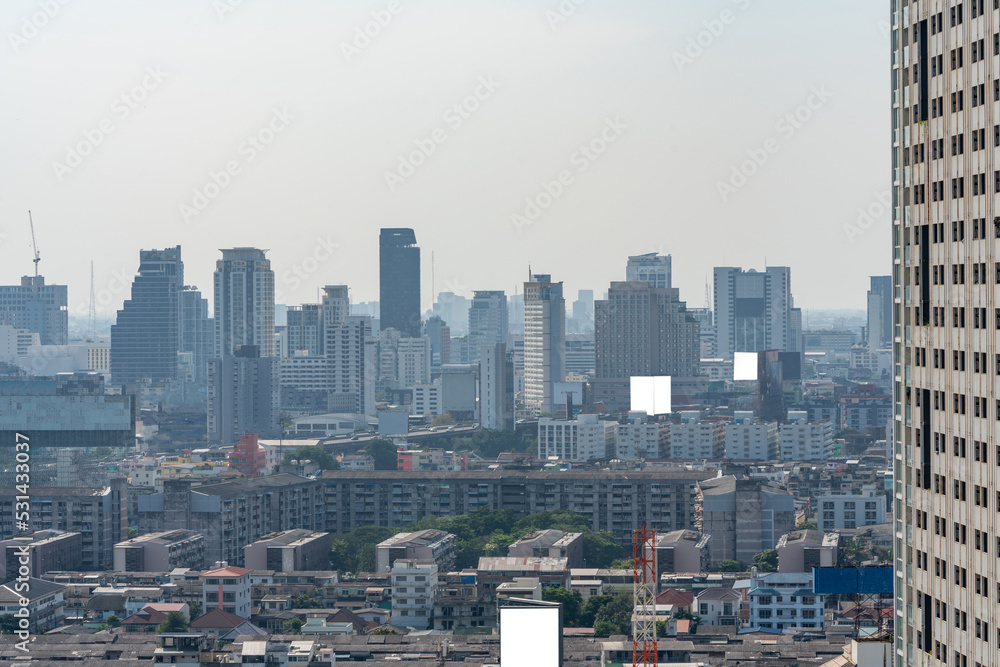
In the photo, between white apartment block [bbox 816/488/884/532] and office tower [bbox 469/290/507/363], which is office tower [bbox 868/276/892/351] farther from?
white apartment block [bbox 816/488/884/532]

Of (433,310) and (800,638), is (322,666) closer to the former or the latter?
(800,638)

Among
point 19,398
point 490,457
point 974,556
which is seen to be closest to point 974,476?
point 974,556

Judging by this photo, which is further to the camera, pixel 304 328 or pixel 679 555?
pixel 304 328

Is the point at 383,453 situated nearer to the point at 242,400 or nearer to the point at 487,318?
the point at 242,400

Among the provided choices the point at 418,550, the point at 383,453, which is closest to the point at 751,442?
the point at 383,453

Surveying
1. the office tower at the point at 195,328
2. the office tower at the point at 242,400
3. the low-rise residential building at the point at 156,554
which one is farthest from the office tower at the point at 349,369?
the low-rise residential building at the point at 156,554

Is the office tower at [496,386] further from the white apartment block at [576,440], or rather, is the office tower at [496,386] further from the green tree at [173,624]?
the green tree at [173,624]
